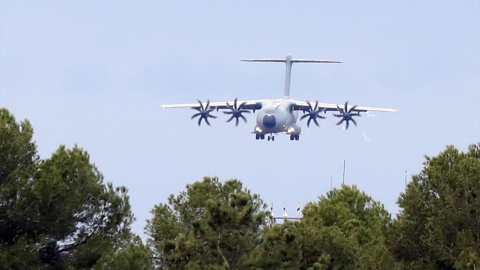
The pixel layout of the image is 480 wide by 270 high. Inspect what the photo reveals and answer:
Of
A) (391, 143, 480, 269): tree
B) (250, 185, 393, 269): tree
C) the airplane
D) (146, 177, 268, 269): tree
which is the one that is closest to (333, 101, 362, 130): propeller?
the airplane

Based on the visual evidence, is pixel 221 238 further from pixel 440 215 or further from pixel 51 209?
pixel 440 215

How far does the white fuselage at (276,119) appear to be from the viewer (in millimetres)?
155875

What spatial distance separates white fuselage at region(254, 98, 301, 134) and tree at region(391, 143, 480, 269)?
287 ft

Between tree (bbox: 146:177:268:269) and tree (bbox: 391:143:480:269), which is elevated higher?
tree (bbox: 391:143:480:269)

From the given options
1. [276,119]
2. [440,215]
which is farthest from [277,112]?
[440,215]

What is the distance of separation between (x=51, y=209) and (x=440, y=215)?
18311 mm

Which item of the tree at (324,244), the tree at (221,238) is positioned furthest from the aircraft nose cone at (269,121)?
the tree at (221,238)

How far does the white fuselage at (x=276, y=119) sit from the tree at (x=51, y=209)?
333ft

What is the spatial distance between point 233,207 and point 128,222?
11.9ft

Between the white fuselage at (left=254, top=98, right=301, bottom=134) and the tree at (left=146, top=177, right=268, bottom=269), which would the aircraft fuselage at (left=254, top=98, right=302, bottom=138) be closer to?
the white fuselage at (left=254, top=98, right=301, bottom=134)

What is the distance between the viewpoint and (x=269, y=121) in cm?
15538

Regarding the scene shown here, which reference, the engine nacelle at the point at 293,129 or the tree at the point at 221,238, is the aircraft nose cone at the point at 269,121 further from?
the tree at the point at 221,238

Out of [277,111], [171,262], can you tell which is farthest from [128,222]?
[277,111]

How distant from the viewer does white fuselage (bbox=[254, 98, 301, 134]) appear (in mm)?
155875
